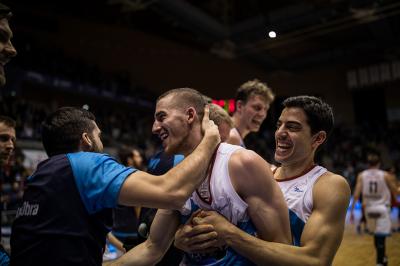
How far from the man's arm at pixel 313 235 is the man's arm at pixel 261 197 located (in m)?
0.06

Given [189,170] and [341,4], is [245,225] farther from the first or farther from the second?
[341,4]

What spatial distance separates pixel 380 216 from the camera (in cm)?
662

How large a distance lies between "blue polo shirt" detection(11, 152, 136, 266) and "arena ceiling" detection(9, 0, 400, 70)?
10842 millimetres

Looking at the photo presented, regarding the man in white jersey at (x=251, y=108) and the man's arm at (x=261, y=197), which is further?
the man in white jersey at (x=251, y=108)

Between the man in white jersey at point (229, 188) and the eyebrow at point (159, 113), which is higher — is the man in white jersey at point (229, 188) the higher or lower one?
the lower one

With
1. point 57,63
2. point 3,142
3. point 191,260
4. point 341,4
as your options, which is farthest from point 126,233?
point 57,63

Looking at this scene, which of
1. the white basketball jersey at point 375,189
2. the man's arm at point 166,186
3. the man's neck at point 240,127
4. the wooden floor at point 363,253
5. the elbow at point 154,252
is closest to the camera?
the man's arm at point 166,186

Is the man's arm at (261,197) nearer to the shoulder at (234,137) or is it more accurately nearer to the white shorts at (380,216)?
the shoulder at (234,137)

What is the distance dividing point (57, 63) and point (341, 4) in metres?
11.6

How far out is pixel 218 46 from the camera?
52.0 ft

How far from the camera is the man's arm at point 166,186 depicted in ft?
5.89

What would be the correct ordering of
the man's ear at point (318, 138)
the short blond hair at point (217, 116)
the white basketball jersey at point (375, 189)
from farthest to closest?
the white basketball jersey at point (375, 189) < the short blond hair at point (217, 116) < the man's ear at point (318, 138)

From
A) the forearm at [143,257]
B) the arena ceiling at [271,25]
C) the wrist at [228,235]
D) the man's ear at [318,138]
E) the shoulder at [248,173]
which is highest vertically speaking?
the arena ceiling at [271,25]

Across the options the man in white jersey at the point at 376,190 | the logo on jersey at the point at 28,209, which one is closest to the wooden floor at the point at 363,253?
the man in white jersey at the point at 376,190
